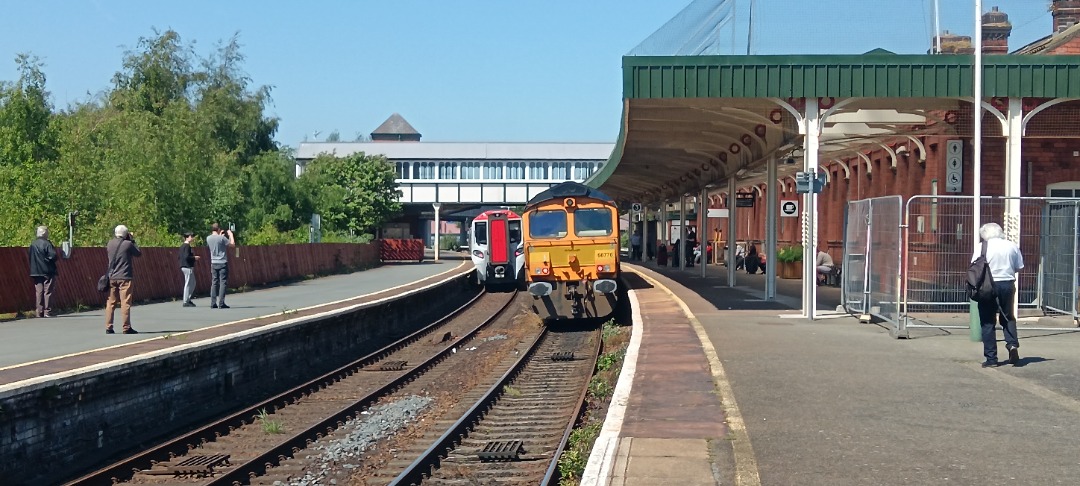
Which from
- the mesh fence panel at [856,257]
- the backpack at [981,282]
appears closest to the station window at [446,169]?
the mesh fence panel at [856,257]

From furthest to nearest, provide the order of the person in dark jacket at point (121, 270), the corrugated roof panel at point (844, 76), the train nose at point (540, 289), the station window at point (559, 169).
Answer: the station window at point (559, 169) < the train nose at point (540, 289) < the corrugated roof panel at point (844, 76) < the person in dark jacket at point (121, 270)

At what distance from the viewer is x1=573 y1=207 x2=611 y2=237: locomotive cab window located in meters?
23.3

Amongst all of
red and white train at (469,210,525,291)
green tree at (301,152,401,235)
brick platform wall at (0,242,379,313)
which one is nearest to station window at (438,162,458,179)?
green tree at (301,152,401,235)

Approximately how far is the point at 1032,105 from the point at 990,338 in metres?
8.62

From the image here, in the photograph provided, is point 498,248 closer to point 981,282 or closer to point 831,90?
point 831,90

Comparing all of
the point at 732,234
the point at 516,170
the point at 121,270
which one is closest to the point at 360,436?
the point at 121,270

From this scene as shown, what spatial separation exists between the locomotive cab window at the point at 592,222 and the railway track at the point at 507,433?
17.1 ft

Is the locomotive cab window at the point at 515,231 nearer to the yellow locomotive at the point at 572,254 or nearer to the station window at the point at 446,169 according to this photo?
the yellow locomotive at the point at 572,254

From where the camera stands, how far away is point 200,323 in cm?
1825

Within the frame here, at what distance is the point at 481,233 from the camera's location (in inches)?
1485

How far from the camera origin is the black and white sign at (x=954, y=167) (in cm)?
2259

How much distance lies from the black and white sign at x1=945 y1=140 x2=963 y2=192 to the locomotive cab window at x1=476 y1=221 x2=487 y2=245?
59.0ft

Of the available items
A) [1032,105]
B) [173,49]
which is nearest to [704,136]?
[1032,105]

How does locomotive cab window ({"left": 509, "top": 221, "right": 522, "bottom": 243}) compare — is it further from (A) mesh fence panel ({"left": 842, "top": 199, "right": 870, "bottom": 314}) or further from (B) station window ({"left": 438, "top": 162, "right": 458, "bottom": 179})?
(B) station window ({"left": 438, "top": 162, "right": 458, "bottom": 179})
